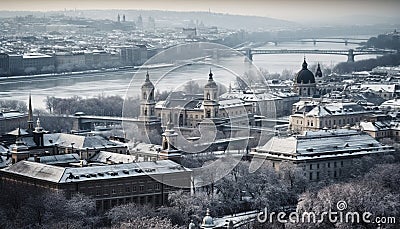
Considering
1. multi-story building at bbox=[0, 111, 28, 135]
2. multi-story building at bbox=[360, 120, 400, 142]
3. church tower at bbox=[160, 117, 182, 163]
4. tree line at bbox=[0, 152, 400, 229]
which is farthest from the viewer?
multi-story building at bbox=[0, 111, 28, 135]

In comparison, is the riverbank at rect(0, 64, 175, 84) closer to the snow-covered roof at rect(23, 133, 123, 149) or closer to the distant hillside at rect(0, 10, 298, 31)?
the snow-covered roof at rect(23, 133, 123, 149)

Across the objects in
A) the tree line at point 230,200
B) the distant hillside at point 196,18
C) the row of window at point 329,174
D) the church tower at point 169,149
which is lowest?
the row of window at point 329,174

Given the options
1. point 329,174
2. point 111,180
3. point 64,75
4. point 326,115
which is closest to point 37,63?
point 64,75

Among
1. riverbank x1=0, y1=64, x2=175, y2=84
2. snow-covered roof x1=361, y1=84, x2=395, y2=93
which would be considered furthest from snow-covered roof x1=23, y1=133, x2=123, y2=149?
riverbank x1=0, y1=64, x2=175, y2=84

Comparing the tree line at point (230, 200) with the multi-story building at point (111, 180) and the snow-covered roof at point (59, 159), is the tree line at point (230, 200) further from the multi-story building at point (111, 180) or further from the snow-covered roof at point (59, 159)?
the snow-covered roof at point (59, 159)

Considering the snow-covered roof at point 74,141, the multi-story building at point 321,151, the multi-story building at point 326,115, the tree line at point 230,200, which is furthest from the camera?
the multi-story building at point 326,115

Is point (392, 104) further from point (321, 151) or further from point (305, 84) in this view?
point (321, 151)

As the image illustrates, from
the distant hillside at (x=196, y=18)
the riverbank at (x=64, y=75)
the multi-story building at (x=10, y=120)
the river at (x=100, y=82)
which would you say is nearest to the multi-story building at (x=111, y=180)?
the multi-story building at (x=10, y=120)
